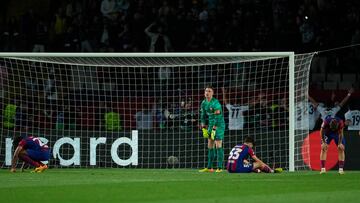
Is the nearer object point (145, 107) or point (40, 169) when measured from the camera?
point (40, 169)

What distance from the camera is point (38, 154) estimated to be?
22.4m

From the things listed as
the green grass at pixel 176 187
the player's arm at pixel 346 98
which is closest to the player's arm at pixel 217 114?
the green grass at pixel 176 187

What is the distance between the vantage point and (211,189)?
15820mm

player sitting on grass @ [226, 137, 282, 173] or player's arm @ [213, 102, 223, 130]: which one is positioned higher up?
player's arm @ [213, 102, 223, 130]

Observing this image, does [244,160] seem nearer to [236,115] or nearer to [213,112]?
[213,112]

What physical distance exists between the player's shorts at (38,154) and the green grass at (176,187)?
1451mm

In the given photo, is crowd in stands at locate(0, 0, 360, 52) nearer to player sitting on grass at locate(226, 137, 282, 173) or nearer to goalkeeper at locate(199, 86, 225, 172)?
goalkeeper at locate(199, 86, 225, 172)

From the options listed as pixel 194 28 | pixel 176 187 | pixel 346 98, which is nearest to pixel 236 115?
pixel 346 98

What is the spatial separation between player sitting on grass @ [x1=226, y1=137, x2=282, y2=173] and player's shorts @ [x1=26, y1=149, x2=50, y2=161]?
4.33m

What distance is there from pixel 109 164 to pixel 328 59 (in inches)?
298

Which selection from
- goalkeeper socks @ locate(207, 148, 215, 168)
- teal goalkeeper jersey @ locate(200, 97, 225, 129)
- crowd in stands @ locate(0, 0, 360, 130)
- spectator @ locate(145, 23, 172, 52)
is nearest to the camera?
teal goalkeeper jersey @ locate(200, 97, 225, 129)

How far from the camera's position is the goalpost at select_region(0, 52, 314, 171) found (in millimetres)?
24484

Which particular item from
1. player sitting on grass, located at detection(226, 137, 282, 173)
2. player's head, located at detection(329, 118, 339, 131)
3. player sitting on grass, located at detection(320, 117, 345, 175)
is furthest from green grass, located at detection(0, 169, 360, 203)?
player's head, located at detection(329, 118, 339, 131)

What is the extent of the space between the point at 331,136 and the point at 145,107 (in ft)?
18.4
